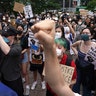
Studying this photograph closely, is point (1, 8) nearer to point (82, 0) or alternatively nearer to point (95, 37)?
point (95, 37)

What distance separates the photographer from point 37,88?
7.72 metres

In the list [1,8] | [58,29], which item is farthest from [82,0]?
[58,29]

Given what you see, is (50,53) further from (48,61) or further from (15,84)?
(15,84)

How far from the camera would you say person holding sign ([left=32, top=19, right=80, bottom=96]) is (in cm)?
171

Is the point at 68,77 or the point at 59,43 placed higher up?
the point at 59,43

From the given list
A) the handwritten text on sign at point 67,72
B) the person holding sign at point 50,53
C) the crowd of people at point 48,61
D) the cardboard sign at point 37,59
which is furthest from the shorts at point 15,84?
the person holding sign at point 50,53

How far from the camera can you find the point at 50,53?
5.83 ft

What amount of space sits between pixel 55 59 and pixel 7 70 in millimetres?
3150

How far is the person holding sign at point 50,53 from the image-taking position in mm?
1711

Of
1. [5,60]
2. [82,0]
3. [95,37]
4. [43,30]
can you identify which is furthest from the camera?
[82,0]

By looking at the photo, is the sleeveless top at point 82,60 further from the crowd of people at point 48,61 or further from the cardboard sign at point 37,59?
the cardboard sign at point 37,59

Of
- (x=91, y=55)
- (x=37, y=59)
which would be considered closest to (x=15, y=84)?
(x=91, y=55)

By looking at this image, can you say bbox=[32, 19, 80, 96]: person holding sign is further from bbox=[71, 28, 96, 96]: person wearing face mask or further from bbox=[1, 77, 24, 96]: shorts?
bbox=[71, 28, 96, 96]: person wearing face mask

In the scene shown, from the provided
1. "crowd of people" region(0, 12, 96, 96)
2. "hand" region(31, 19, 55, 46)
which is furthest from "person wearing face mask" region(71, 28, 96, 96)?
"hand" region(31, 19, 55, 46)
